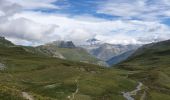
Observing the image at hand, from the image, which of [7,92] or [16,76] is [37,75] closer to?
[16,76]

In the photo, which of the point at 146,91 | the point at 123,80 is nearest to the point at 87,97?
the point at 146,91

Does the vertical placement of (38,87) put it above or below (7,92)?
below

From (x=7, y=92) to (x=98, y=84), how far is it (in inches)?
3767

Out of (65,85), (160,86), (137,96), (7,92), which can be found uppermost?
(7,92)

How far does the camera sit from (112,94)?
458ft

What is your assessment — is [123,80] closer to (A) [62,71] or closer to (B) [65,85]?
(A) [62,71]

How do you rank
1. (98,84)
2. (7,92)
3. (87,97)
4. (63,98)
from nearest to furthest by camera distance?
1. (7,92)
2. (63,98)
3. (87,97)
4. (98,84)

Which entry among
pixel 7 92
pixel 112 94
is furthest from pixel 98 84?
pixel 7 92

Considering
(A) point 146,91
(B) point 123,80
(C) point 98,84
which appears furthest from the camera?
(B) point 123,80

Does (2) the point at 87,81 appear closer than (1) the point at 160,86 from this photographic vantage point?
Yes

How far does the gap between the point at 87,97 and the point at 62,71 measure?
68.6 metres

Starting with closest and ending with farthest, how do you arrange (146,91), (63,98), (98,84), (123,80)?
(63,98)
(98,84)
(146,91)
(123,80)

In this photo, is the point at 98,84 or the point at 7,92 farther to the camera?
the point at 98,84

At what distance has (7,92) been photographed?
2393 inches
